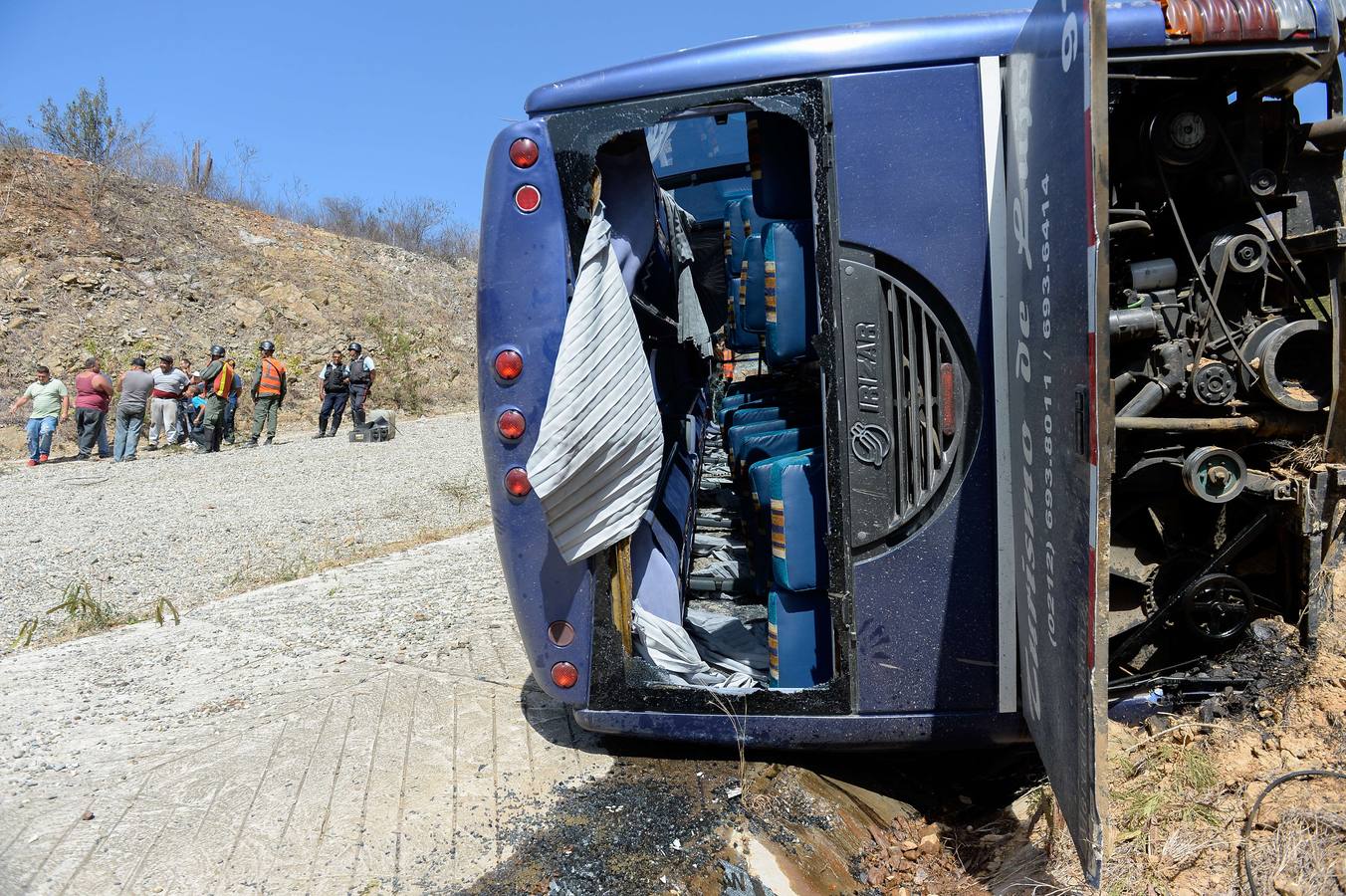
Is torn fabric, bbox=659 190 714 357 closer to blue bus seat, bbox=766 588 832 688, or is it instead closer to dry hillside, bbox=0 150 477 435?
blue bus seat, bbox=766 588 832 688

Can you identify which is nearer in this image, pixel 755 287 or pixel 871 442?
pixel 871 442

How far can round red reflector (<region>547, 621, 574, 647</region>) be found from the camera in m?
3.11

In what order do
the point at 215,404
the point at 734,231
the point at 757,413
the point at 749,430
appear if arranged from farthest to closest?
the point at 215,404 < the point at 734,231 < the point at 757,413 < the point at 749,430

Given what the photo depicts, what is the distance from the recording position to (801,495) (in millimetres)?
3008

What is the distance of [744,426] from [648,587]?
135 cm

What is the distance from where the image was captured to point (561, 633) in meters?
3.12

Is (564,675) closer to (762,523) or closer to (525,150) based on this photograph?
(762,523)

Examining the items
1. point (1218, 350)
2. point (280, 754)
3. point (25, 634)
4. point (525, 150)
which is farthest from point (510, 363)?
point (25, 634)

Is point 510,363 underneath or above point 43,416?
underneath

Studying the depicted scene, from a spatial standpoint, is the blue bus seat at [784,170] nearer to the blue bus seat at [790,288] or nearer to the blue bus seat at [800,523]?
the blue bus seat at [790,288]

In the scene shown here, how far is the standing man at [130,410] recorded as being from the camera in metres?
14.3

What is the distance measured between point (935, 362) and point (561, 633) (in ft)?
4.86

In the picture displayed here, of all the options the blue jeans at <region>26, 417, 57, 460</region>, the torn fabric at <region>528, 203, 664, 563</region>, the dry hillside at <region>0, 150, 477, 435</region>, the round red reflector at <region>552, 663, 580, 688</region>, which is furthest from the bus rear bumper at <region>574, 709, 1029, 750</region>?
the dry hillside at <region>0, 150, 477, 435</region>

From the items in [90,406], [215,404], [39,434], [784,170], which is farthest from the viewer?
[215,404]
